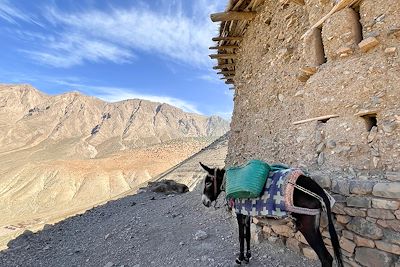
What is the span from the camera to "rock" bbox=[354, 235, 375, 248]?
3.29 meters

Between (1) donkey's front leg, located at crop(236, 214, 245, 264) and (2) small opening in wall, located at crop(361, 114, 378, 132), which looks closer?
(2) small opening in wall, located at crop(361, 114, 378, 132)

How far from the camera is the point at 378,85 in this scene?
3.67m

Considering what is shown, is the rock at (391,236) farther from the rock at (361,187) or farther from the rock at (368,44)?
the rock at (368,44)

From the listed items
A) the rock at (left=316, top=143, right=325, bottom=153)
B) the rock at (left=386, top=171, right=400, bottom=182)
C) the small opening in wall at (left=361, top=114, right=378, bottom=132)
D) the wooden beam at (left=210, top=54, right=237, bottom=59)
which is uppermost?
the wooden beam at (left=210, top=54, right=237, bottom=59)

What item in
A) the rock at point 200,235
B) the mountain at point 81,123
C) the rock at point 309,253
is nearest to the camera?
the rock at point 309,253

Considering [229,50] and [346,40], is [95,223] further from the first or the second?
[346,40]

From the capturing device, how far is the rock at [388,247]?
10.1 ft

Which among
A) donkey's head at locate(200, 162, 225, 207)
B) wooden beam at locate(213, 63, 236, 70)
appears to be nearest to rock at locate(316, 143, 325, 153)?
donkey's head at locate(200, 162, 225, 207)

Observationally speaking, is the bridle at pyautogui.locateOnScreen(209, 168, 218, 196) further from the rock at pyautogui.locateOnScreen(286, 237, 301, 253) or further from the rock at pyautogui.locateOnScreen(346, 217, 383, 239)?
the rock at pyautogui.locateOnScreen(346, 217, 383, 239)

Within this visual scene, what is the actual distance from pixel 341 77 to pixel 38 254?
27.2ft

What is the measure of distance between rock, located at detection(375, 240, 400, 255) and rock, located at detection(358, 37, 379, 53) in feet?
7.79

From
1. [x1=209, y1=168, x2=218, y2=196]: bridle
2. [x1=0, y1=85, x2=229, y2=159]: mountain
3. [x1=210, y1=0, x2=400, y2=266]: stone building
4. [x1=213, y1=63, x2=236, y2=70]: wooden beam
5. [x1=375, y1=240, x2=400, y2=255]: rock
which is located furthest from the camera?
[x1=0, y1=85, x2=229, y2=159]: mountain

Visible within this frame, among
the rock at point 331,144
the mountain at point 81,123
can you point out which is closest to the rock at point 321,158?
the rock at point 331,144

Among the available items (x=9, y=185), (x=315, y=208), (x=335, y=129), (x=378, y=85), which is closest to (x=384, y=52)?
(x=378, y=85)
